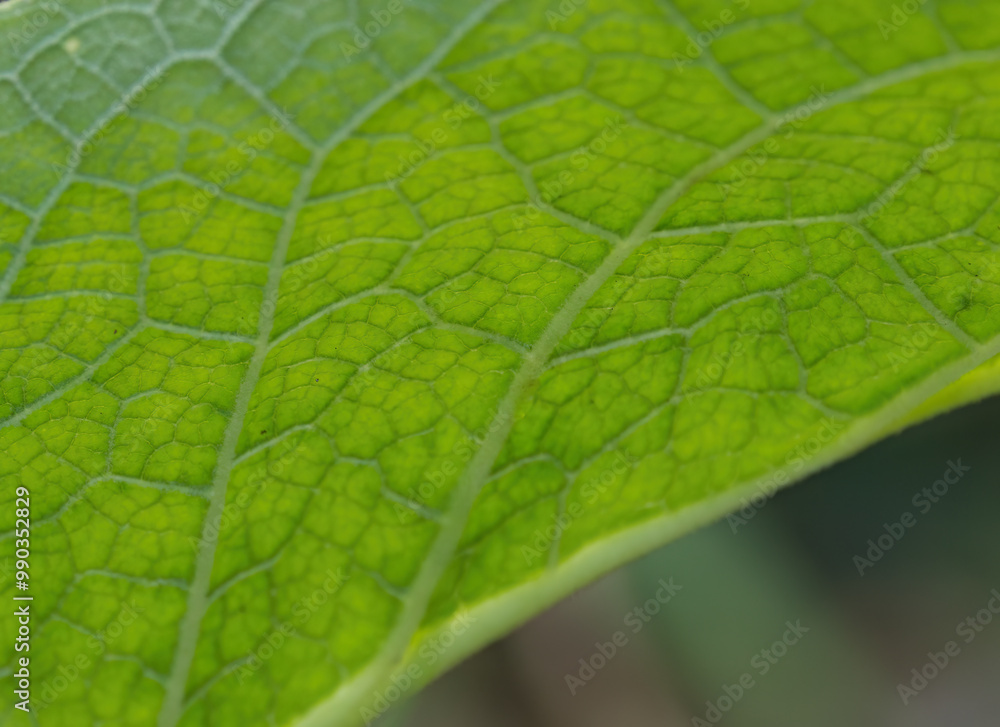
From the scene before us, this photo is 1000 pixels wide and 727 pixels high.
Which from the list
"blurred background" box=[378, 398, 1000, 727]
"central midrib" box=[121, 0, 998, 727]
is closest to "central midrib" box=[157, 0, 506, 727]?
"central midrib" box=[121, 0, 998, 727]

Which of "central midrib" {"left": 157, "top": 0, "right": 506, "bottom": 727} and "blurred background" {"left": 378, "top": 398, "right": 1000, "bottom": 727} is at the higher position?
"central midrib" {"left": 157, "top": 0, "right": 506, "bottom": 727}

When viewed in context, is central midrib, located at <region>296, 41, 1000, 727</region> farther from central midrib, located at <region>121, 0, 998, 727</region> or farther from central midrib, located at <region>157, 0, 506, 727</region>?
central midrib, located at <region>157, 0, 506, 727</region>

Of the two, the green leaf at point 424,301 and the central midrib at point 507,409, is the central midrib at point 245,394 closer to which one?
the green leaf at point 424,301

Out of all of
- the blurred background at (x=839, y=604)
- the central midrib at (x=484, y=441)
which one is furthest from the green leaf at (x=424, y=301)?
the blurred background at (x=839, y=604)

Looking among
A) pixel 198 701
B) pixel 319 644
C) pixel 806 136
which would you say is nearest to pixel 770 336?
pixel 806 136

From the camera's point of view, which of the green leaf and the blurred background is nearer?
the green leaf

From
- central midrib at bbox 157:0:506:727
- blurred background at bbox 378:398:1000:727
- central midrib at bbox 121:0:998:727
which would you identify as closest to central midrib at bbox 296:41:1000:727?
central midrib at bbox 121:0:998:727
